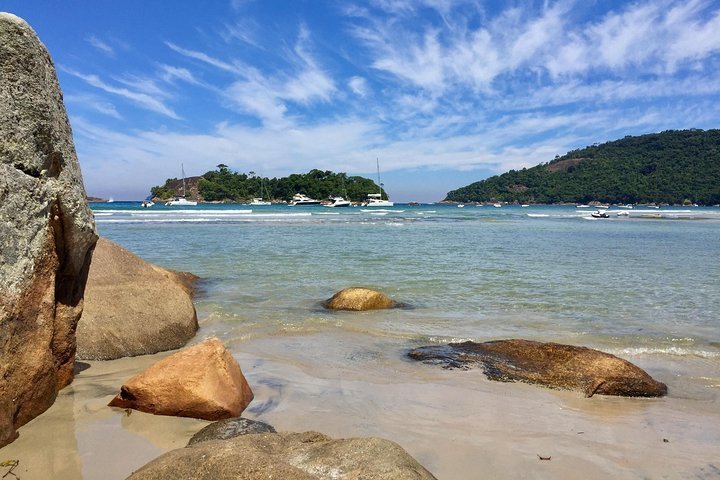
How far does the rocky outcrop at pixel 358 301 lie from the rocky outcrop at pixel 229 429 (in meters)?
5.12

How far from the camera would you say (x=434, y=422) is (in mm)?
4398

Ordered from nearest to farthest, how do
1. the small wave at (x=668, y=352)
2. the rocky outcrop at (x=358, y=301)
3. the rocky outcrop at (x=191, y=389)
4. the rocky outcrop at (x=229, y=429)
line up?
1. the rocky outcrop at (x=229, y=429)
2. the rocky outcrop at (x=191, y=389)
3. the small wave at (x=668, y=352)
4. the rocky outcrop at (x=358, y=301)

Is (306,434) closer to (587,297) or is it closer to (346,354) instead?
(346,354)

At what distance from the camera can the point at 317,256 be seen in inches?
690

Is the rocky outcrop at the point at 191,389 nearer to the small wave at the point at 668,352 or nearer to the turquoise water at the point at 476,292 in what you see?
the turquoise water at the point at 476,292

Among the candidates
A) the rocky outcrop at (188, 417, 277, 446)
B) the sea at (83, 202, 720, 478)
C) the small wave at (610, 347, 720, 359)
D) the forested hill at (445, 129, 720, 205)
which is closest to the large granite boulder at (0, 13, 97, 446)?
the rocky outcrop at (188, 417, 277, 446)

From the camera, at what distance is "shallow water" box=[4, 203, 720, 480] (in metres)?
3.80

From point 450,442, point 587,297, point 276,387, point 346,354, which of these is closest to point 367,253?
point 587,297

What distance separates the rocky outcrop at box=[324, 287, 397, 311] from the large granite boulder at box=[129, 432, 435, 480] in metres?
6.31

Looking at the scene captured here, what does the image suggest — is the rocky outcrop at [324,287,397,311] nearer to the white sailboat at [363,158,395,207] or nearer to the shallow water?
the shallow water

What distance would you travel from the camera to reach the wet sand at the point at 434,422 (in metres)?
3.59

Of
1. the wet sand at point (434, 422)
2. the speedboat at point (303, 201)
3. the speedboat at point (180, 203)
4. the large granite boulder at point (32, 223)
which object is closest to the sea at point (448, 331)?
the wet sand at point (434, 422)

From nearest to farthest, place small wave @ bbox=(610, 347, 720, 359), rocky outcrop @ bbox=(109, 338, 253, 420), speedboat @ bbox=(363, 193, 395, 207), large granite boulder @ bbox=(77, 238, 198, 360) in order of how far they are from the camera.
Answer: rocky outcrop @ bbox=(109, 338, 253, 420), large granite boulder @ bbox=(77, 238, 198, 360), small wave @ bbox=(610, 347, 720, 359), speedboat @ bbox=(363, 193, 395, 207)

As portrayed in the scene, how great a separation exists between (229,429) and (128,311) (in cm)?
323
